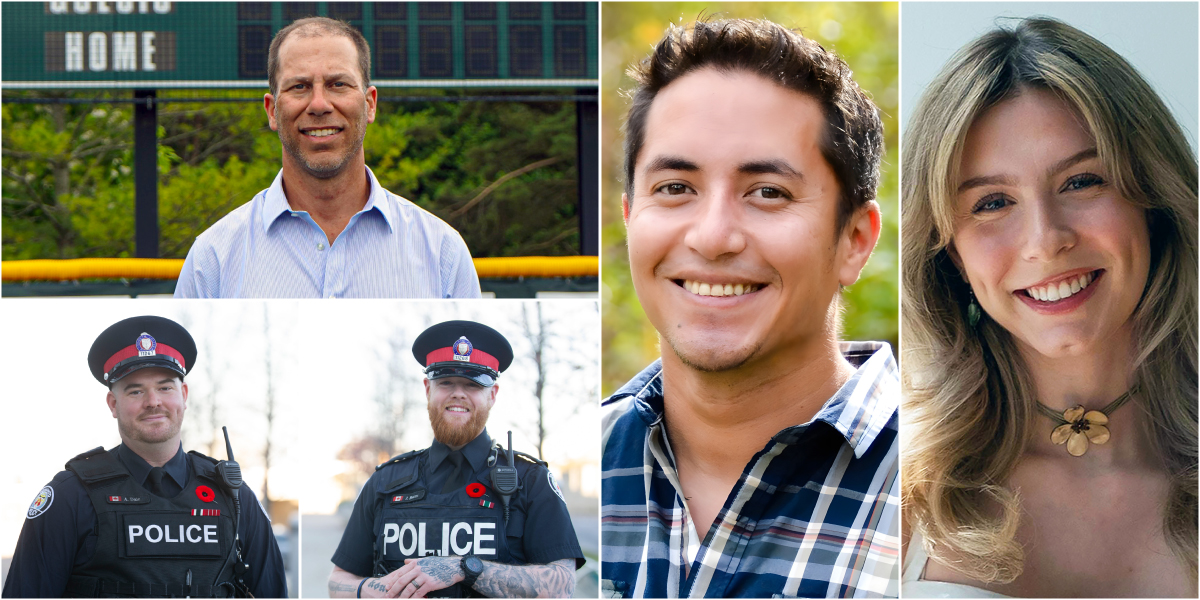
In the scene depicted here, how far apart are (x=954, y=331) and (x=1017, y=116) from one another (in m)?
0.70

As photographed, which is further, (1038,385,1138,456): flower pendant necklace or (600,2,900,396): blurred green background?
(600,2,900,396): blurred green background

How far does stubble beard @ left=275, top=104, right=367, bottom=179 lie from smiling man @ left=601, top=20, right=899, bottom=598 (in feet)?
3.00

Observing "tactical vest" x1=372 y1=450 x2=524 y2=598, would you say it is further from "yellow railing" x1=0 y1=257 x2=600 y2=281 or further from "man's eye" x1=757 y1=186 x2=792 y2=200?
"man's eye" x1=757 y1=186 x2=792 y2=200

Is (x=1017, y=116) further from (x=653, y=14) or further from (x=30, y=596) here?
(x=30, y=596)

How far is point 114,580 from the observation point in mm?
3412

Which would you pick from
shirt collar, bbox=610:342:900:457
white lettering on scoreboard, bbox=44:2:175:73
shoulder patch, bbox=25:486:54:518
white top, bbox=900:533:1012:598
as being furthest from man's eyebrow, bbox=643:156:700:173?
white lettering on scoreboard, bbox=44:2:175:73

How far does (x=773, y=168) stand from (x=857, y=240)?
13.8 inches

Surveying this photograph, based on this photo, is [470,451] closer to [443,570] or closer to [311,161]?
[443,570]

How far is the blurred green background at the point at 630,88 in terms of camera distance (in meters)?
3.57

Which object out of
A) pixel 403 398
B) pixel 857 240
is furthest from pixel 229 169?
pixel 857 240

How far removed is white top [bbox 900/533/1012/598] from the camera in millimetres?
3340

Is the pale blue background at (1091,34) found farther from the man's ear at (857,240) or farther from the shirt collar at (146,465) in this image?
the shirt collar at (146,465)

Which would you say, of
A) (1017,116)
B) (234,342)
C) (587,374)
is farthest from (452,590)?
(1017,116)

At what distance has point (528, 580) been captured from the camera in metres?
3.38
